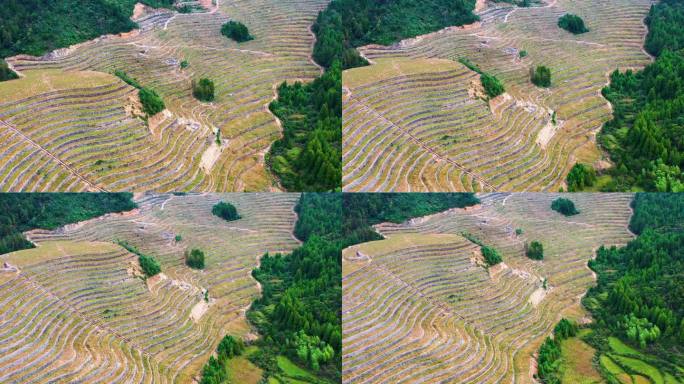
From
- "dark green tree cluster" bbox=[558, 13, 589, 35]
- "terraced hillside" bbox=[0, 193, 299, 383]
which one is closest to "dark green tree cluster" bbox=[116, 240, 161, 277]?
"terraced hillside" bbox=[0, 193, 299, 383]

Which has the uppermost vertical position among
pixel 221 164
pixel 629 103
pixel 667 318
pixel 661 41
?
pixel 661 41

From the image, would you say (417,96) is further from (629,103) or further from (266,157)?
(629,103)

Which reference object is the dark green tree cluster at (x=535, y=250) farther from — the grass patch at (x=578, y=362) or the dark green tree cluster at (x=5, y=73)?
the dark green tree cluster at (x=5, y=73)

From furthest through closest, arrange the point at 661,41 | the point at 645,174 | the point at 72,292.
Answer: the point at 661,41
the point at 645,174
the point at 72,292

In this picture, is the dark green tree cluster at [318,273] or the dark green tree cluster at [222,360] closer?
the dark green tree cluster at [222,360]

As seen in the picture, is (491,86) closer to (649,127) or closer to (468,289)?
(649,127)

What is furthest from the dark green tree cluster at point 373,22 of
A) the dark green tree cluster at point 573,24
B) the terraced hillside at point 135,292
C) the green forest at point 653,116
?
the green forest at point 653,116

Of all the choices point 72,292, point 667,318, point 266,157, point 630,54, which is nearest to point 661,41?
point 630,54
